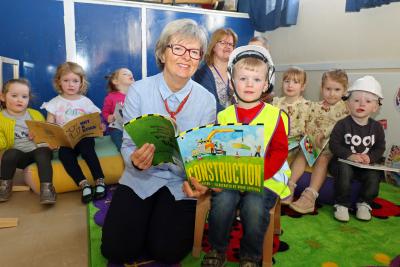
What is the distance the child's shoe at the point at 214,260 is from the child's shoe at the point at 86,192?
2.93 ft

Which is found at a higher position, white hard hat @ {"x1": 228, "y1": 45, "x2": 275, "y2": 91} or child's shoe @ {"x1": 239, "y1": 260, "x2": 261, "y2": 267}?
white hard hat @ {"x1": 228, "y1": 45, "x2": 275, "y2": 91}

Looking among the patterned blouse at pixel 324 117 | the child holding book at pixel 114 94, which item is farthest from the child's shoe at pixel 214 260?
the child holding book at pixel 114 94

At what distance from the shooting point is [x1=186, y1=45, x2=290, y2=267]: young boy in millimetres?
1130

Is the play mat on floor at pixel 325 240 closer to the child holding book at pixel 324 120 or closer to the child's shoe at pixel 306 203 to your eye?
the child's shoe at pixel 306 203

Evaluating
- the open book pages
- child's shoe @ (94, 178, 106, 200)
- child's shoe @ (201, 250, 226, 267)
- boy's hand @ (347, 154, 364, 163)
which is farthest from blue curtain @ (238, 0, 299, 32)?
child's shoe @ (201, 250, 226, 267)

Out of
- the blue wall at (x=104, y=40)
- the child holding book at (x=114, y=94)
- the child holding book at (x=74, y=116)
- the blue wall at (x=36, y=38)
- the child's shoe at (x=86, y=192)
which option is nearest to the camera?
the child's shoe at (x=86, y=192)

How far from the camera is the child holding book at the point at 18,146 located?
1.84m

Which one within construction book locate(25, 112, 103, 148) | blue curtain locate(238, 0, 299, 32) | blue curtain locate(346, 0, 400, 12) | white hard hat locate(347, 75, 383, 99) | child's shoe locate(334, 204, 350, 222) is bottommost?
child's shoe locate(334, 204, 350, 222)

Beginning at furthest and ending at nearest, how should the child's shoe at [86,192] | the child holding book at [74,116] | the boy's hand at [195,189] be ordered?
the child holding book at [74,116], the child's shoe at [86,192], the boy's hand at [195,189]

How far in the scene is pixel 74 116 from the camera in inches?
89.0

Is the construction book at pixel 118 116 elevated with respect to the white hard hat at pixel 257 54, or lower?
lower

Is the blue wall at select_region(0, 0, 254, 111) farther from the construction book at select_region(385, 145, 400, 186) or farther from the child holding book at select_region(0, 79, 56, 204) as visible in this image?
the construction book at select_region(385, 145, 400, 186)

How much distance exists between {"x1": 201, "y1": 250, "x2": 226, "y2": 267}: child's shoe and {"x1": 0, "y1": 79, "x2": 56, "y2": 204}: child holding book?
101cm

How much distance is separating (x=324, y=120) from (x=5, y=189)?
79.2 inches
